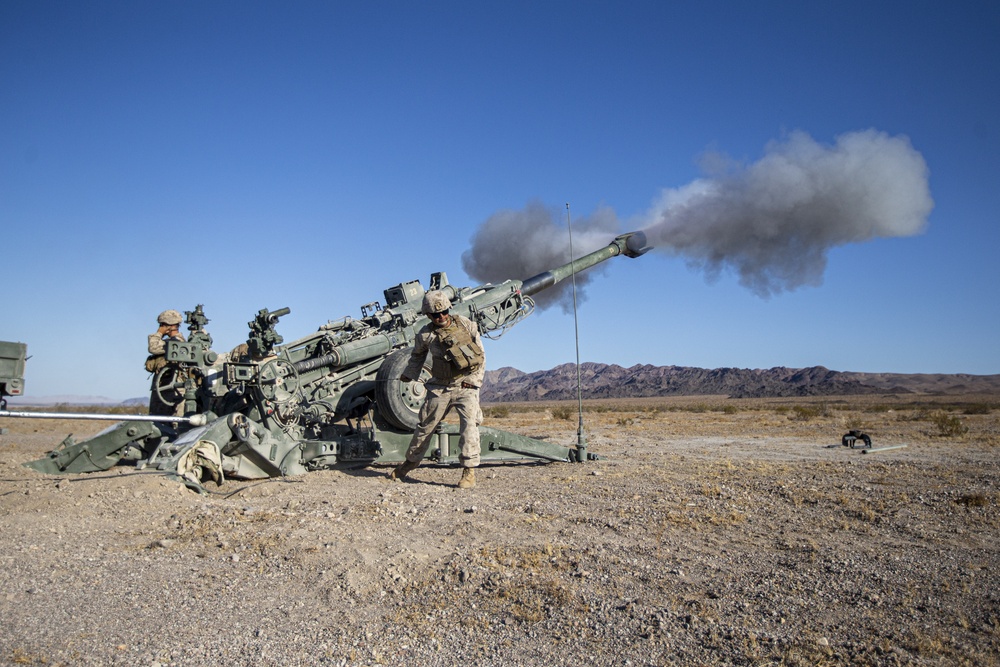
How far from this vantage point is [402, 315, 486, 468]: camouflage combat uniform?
23.7 feet

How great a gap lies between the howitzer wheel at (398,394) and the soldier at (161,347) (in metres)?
2.26

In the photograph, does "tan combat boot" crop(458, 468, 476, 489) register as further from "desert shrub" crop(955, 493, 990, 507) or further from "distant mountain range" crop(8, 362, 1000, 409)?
"distant mountain range" crop(8, 362, 1000, 409)

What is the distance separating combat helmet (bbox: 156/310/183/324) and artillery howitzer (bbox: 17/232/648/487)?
0.56m

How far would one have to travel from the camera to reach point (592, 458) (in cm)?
948

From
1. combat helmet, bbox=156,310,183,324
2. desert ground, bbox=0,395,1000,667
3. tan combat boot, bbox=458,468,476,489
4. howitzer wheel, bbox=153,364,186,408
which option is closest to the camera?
desert ground, bbox=0,395,1000,667

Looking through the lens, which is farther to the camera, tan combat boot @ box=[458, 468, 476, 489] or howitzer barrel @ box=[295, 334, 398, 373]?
howitzer barrel @ box=[295, 334, 398, 373]

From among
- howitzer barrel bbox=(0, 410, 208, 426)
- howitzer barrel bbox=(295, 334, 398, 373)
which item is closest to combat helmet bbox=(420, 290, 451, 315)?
howitzer barrel bbox=(295, 334, 398, 373)

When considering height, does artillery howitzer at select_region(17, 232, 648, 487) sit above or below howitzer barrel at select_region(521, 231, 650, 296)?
below

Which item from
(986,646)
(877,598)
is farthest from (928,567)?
(986,646)

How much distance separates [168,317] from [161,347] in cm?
41

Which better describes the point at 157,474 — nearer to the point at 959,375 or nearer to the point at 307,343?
the point at 307,343

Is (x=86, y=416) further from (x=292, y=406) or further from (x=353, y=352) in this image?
(x=353, y=352)

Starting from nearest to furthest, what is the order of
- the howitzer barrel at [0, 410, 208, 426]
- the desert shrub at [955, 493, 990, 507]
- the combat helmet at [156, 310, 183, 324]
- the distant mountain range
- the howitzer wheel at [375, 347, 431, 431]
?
the howitzer barrel at [0, 410, 208, 426] < the desert shrub at [955, 493, 990, 507] < the howitzer wheel at [375, 347, 431, 431] < the combat helmet at [156, 310, 183, 324] < the distant mountain range

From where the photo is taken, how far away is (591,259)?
11.6 metres
